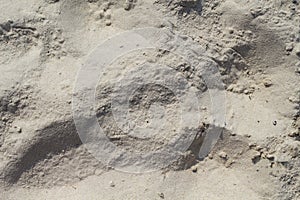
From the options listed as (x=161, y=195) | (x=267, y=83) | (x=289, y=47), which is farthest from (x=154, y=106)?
(x=289, y=47)

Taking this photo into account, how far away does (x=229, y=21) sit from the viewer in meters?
1.65

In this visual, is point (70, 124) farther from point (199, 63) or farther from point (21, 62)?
point (199, 63)

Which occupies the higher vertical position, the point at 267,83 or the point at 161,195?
the point at 267,83

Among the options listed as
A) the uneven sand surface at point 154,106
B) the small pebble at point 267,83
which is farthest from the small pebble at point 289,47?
the small pebble at point 267,83

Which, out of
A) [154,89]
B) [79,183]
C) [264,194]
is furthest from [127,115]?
[264,194]

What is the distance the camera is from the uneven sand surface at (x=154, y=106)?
1.59 m

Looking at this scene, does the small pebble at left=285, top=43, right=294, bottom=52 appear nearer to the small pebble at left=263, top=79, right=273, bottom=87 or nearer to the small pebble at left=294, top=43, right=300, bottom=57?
the small pebble at left=294, top=43, right=300, bottom=57

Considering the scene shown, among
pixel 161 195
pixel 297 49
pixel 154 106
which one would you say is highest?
pixel 297 49

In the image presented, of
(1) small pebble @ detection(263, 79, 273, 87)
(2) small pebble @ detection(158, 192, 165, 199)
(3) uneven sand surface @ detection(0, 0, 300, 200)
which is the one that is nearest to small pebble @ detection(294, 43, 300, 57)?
(3) uneven sand surface @ detection(0, 0, 300, 200)

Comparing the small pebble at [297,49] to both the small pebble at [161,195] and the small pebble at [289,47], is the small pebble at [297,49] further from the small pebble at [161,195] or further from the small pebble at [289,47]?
the small pebble at [161,195]

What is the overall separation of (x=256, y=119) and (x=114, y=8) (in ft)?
2.11

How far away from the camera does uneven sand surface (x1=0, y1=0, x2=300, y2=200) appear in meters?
1.59

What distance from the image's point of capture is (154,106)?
1627 millimetres

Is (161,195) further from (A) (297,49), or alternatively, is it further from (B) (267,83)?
(A) (297,49)
